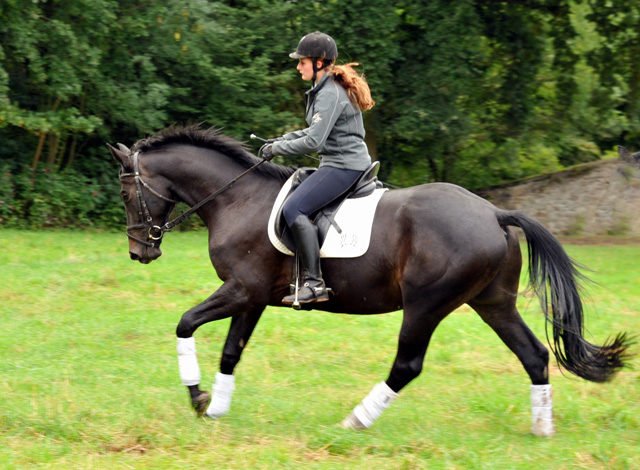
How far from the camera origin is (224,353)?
610 centimetres

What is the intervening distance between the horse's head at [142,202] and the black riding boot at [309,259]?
1.26 meters

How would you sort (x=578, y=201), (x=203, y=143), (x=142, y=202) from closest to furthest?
(x=142, y=202), (x=203, y=143), (x=578, y=201)

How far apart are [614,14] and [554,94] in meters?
2.48

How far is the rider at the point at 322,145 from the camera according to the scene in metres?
5.70

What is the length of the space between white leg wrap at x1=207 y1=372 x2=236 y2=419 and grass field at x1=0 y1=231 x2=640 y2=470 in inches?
4.7

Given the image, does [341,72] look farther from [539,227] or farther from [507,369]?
[507,369]

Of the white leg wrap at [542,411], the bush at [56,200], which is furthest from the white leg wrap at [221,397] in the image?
the bush at [56,200]

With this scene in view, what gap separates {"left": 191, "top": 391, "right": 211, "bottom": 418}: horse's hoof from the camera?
584cm

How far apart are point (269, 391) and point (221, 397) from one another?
83cm

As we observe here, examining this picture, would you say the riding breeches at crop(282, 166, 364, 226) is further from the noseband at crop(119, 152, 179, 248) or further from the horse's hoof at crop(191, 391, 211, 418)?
the horse's hoof at crop(191, 391, 211, 418)

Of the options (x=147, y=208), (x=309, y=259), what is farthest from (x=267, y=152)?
(x=147, y=208)

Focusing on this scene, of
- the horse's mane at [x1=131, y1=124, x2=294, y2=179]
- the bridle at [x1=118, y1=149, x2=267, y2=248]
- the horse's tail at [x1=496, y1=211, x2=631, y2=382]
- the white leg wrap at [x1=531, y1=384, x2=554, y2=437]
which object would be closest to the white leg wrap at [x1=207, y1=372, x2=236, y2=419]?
the bridle at [x1=118, y1=149, x2=267, y2=248]

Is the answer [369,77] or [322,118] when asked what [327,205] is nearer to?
[322,118]

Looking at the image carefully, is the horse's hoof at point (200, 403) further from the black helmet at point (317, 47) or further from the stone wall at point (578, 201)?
the stone wall at point (578, 201)
